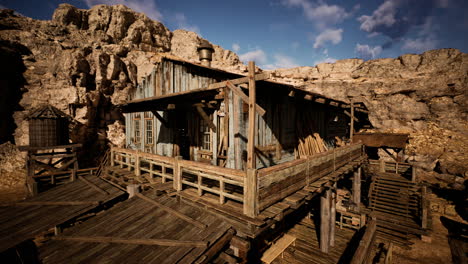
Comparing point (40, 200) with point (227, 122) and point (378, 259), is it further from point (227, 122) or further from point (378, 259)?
point (378, 259)

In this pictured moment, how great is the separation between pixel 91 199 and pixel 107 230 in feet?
10.1

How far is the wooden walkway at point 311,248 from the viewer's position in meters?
8.33

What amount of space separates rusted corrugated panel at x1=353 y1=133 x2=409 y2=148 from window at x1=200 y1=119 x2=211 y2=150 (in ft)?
46.6

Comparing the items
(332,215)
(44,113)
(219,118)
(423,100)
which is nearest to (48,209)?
(219,118)

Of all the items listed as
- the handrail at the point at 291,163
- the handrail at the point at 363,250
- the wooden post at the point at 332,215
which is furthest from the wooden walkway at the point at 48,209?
the wooden post at the point at 332,215

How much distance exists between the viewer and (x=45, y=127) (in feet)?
34.7

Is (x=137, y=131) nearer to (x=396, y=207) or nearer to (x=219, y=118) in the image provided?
(x=219, y=118)

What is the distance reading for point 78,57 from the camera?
71.3 ft

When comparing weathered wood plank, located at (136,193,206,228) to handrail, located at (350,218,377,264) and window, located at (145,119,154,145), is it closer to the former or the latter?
handrail, located at (350,218,377,264)

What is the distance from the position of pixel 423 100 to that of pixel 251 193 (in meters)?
26.0

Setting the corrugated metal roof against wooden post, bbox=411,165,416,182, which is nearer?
the corrugated metal roof

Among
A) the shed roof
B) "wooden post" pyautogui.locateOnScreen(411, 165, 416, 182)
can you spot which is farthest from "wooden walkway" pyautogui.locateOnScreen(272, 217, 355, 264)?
the shed roof

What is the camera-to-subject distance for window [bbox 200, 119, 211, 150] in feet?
29.0

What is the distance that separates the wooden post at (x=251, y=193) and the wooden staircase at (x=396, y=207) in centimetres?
906
